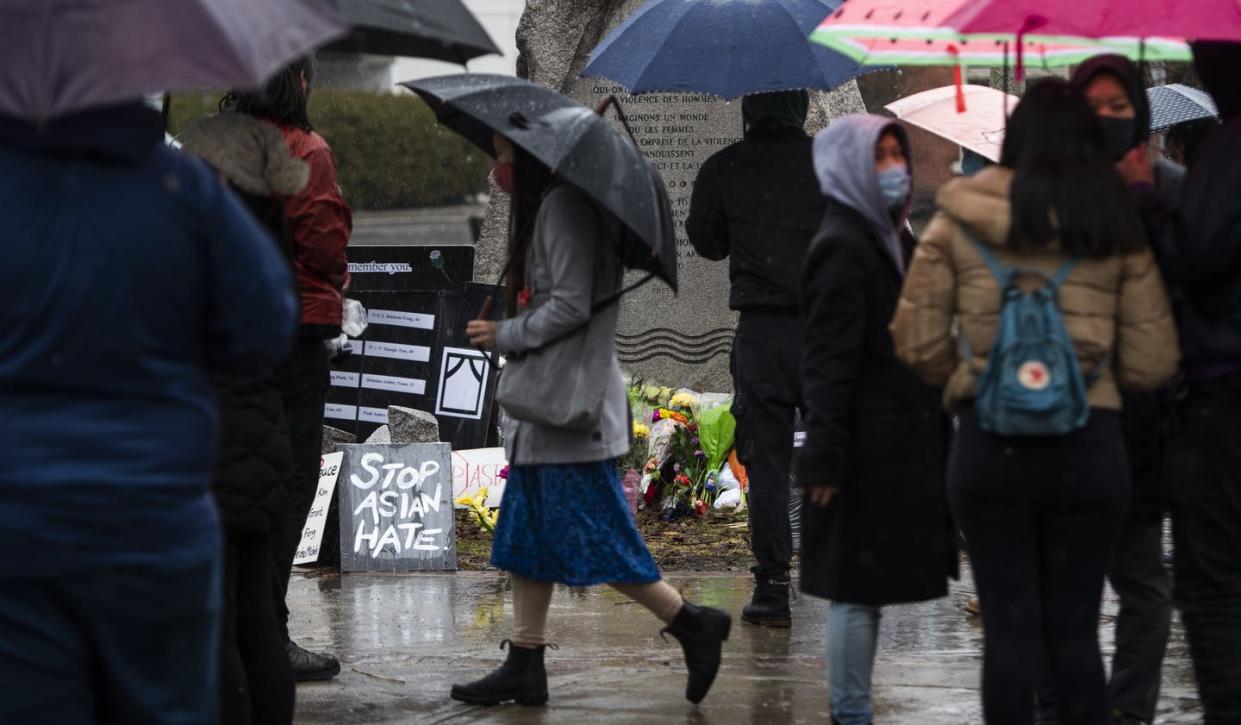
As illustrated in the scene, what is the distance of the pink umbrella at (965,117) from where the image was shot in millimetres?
6230

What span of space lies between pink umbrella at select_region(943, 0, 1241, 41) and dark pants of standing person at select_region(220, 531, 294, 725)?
2023 millimetres

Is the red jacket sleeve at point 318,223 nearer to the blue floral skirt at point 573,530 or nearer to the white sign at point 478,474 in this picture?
the blue floral skirt at point 573,530

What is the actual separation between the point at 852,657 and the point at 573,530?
97 centimetres

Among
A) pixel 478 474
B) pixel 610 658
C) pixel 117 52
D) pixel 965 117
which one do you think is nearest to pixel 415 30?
pixel 117 52

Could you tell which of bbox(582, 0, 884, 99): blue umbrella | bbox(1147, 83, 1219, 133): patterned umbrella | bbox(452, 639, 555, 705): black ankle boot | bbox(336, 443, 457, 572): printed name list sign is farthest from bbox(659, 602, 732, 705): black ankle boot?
bbox(1147, 83, 1219, 133): patterned umbrella

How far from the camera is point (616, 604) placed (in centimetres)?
675

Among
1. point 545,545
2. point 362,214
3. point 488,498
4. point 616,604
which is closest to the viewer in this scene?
point 545,545

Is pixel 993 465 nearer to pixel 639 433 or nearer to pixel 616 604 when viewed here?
pixel 616 604

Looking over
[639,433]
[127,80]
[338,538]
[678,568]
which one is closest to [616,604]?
[678,568]

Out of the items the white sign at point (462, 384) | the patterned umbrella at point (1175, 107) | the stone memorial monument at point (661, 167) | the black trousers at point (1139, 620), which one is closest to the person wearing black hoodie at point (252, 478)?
A: the black trousers at point (1139, 620)

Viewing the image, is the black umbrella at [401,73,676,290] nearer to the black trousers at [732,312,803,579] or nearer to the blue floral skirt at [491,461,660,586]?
the blue floral skirt at [491,461,660,586]

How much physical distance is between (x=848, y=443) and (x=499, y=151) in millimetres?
1435

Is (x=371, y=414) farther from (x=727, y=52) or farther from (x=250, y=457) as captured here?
(x=250, y=457)

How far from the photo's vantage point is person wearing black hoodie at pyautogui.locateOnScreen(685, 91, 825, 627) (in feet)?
20.1
